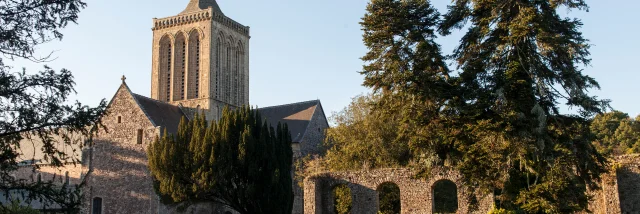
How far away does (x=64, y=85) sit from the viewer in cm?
944

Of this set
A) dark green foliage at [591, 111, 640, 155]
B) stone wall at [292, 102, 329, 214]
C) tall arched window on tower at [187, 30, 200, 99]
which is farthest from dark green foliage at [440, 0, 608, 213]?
tall arched window on tower at [187, 30, 200, 99]

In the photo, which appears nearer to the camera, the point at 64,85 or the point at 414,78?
the point at 64,85

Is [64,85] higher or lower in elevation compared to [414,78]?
lower

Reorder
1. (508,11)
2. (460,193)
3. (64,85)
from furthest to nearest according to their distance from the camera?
(460,193) → (508,11) → (64,85)

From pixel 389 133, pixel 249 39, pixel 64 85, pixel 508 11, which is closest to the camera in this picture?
pixel 64 85

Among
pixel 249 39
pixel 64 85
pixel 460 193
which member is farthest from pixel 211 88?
pixel 64 85

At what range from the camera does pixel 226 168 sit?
2144 centimetres

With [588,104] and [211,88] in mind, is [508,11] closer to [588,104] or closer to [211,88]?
[588,104]

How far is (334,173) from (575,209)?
8806 millimetres

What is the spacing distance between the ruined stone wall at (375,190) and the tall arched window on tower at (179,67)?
19.6 meters

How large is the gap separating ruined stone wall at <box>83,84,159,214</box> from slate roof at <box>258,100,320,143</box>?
25.0 feet

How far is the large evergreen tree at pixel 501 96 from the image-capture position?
50.5 ft

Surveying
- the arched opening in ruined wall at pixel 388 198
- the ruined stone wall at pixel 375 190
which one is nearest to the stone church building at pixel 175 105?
the arched opening in ruined wall at pixel 388 198

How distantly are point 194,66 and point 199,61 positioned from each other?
444 mm
